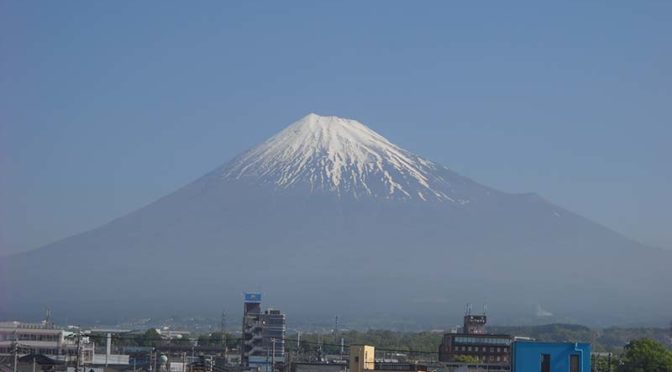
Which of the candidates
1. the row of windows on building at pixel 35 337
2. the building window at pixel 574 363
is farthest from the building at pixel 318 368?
the row of windows on building at pixel 35 337

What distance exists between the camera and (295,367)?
62156 millimetres

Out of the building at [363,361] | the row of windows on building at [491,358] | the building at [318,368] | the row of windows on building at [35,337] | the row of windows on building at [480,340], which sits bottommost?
the building at [318,368]

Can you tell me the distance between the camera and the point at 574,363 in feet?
124

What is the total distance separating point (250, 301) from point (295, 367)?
42601 mm

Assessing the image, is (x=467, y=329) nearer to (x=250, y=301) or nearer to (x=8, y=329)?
(x=250, y=301)

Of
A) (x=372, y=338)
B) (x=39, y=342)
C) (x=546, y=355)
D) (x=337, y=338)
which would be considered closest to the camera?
(x=546, y=355)

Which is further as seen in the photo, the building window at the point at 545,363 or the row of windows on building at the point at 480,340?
the row of windows on building at the point at 480,340

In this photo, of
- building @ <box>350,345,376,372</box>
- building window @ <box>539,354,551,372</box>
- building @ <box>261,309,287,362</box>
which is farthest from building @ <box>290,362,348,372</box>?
building @ <box>261,309,287,362</box>

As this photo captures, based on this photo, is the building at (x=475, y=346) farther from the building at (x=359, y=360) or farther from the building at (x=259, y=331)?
the building at (x=359, y=360)

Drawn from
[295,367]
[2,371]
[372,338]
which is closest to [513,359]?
[295,367]

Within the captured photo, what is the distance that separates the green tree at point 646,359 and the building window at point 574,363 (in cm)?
3914

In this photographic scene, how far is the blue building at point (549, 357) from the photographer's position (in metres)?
37.7

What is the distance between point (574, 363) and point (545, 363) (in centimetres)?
68

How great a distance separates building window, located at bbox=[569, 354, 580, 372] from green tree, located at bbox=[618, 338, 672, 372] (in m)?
39.1
